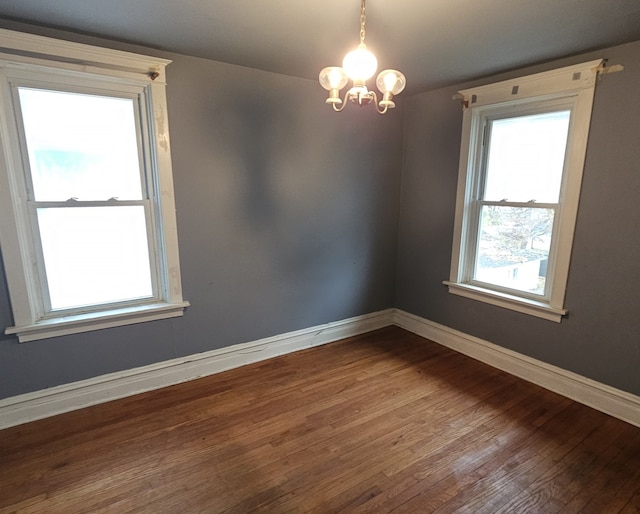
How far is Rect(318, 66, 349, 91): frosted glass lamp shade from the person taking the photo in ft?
5.04

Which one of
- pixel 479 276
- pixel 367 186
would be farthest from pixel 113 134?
pixel 479 276

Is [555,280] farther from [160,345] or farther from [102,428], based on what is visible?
[102,428]

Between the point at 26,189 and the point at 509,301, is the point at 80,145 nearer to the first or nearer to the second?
the point at 26,189

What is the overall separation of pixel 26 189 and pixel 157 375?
1.50m

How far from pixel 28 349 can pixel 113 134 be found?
1.48m

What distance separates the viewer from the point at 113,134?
2336mm

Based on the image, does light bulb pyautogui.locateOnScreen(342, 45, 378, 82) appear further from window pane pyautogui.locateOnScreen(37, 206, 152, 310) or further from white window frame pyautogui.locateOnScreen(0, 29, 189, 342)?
window pane pyautogui.locateOnScreen(37, 206, 152, 310)

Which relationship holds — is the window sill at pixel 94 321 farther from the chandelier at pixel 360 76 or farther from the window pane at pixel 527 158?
the window pane at pixel 527 158

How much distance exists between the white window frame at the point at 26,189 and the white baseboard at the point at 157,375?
392mm

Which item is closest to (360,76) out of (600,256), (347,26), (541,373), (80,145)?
(347,26)

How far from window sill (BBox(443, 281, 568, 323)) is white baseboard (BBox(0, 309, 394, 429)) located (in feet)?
3.49

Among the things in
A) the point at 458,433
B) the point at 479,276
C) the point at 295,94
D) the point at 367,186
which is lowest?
the point at 458,433

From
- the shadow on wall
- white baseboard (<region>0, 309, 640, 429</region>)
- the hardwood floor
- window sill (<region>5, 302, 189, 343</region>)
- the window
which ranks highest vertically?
the window

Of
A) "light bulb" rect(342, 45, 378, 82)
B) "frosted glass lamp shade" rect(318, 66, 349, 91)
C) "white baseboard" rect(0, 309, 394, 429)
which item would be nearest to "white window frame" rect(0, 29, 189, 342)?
"white baseboard" rect(0, 309, 394, 429)
